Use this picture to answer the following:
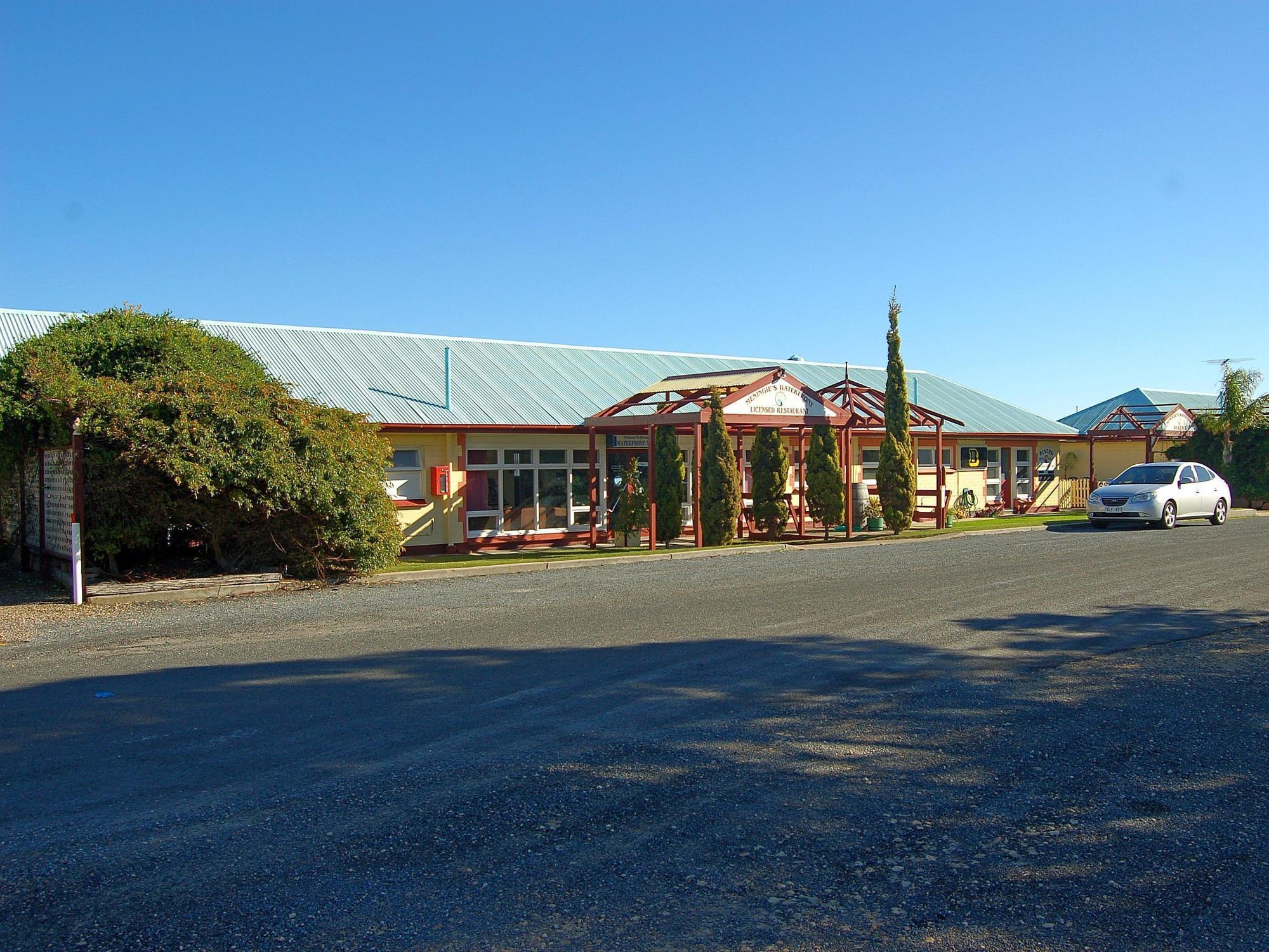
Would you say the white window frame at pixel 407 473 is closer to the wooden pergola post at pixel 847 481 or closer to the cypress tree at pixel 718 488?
the cypress tree at pixel 718 488

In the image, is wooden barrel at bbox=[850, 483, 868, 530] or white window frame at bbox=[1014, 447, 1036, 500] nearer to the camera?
wooden barrel at bbox=[850, 483, 868, 530]

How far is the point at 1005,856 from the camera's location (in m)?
4.88

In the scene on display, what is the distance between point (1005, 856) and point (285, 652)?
7.54 meters

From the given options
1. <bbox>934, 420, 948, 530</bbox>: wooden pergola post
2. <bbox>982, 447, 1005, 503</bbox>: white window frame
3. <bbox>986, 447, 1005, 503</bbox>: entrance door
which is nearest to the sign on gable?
<bbox>934, 420, 948, 530</bbox>: wooden pergola post

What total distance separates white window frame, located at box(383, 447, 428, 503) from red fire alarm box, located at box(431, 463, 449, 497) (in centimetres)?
25

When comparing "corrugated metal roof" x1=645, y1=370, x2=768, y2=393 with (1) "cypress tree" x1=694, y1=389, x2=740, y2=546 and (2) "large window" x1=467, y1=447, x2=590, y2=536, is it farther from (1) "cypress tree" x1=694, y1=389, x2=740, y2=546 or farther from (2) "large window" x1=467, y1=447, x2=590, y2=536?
(2) "large window" x1=467, y1=447, x2=590, y2=536

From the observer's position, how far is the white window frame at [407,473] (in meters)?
21.4

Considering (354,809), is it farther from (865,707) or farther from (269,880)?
(865,707)

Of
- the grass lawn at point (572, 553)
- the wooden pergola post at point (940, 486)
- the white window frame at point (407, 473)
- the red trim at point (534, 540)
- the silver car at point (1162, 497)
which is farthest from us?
the wooden pergola post at point (940, 486)

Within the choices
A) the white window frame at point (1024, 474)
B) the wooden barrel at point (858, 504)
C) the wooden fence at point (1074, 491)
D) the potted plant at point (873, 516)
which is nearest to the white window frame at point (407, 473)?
the wooden barrel at point (858, 504)

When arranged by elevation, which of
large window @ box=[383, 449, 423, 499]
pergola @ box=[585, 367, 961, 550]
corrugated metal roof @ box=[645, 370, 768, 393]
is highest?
corrugated metal roof @ box=[645, 370, 768, 393]

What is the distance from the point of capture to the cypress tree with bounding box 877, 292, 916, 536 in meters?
25.7

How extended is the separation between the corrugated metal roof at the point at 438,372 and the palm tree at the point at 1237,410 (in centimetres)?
979

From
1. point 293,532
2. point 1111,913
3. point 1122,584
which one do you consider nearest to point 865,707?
point 1111,913
